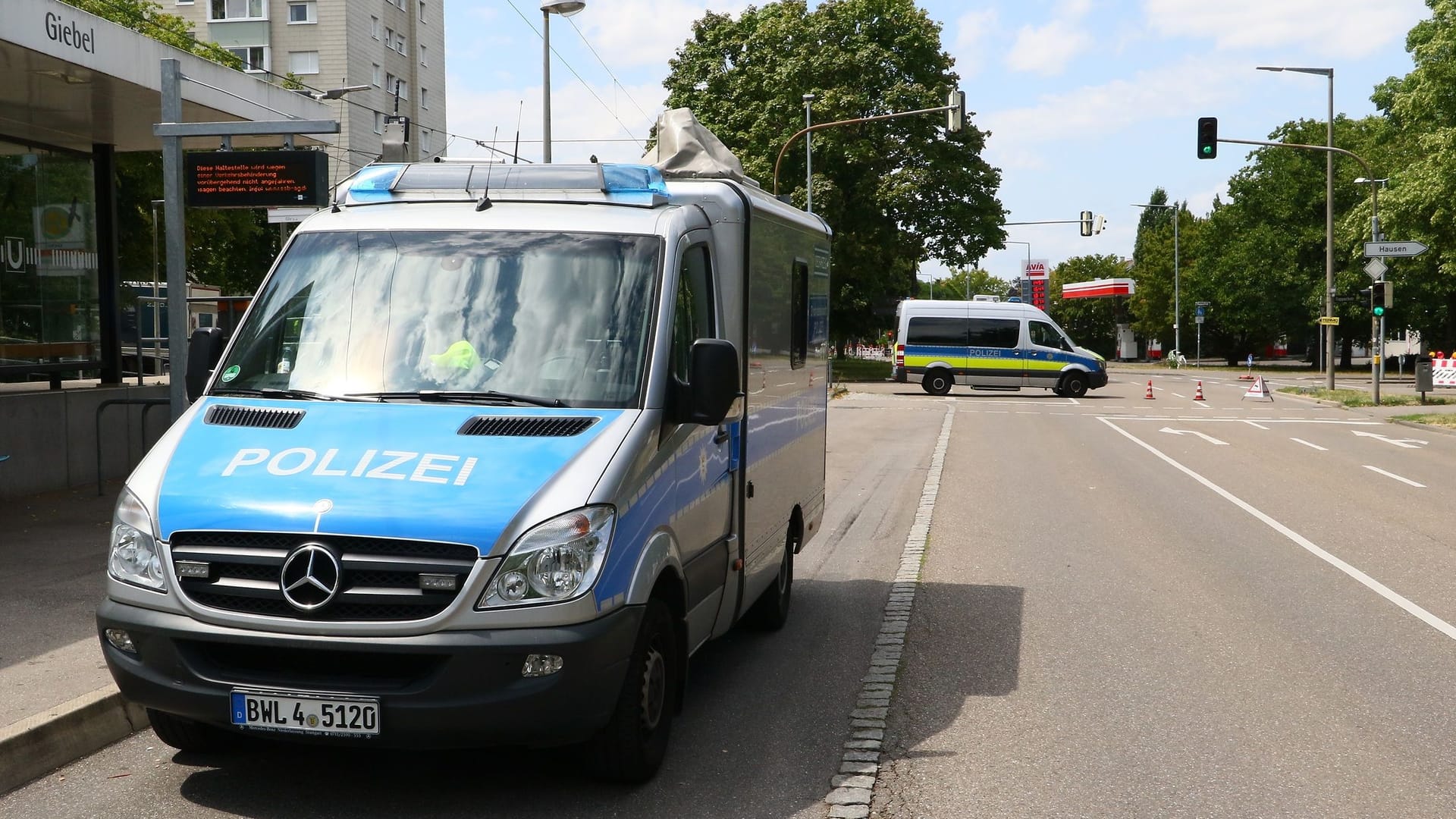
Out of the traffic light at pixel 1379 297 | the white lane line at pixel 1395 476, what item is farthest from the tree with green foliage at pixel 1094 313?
the white lane line at pixel 1395 476

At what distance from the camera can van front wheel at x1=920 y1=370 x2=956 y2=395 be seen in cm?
4316

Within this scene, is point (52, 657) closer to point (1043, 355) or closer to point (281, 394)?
point (281, 394)

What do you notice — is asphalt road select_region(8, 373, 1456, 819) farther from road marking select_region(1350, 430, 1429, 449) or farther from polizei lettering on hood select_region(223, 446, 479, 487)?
road marking select_region(1350, 430, 1429, 449)

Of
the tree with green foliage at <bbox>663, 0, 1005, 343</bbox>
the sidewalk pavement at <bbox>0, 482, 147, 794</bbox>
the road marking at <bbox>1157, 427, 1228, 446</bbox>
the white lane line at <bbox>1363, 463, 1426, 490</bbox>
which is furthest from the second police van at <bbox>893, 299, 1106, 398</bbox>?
the sidewalk pavement at <bbox>0, 482, 147, 794</bbox>

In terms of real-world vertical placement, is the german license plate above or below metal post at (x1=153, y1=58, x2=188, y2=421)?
below

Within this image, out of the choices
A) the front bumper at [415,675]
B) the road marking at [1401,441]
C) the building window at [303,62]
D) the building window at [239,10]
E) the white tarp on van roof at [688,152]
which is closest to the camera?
the front bumper at [415,675]

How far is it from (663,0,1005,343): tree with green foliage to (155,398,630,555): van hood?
1731 inches

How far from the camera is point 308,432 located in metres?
5.07

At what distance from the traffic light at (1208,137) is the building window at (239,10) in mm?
43084

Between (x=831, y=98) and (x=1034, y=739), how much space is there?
4496 cm

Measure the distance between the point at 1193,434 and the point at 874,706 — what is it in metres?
20.5

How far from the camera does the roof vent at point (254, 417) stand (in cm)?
520

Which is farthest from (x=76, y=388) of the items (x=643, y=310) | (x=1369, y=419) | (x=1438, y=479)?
(x=1369, y=419)

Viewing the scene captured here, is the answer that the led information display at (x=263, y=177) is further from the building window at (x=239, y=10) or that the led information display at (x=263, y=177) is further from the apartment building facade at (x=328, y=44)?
the building window at (x=239, y=10)
